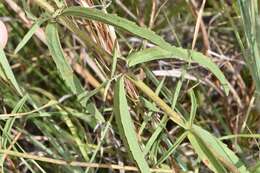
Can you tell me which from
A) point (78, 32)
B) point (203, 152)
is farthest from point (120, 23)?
point (203, 152)

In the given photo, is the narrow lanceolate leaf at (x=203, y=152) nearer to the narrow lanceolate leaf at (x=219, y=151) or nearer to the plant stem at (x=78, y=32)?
the narrow lanceolate leaf at (x=219, y=151)

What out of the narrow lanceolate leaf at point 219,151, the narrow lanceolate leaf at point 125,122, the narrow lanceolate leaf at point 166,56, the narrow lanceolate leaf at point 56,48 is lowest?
the narrow lanceolate leaf at point 219,151

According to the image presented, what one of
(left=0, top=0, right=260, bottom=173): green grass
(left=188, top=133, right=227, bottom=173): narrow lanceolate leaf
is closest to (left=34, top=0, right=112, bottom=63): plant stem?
(left=0, top=0, right=260, bottom=173): green grass

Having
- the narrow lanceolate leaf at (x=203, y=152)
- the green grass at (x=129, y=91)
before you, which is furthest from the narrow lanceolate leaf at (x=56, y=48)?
the narrow lanceolate leaf at (x=203, y=152)

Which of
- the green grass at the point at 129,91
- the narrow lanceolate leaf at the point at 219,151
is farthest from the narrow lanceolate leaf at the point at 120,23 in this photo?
the narrow lanceolate leaf at the point at 219,151

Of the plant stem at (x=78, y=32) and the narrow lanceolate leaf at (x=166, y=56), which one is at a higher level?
the plant stem at (x=78, y=32)

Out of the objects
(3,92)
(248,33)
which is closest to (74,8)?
(248,33)

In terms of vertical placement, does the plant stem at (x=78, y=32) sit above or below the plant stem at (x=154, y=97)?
above

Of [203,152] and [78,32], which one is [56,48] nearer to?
[78,32]
